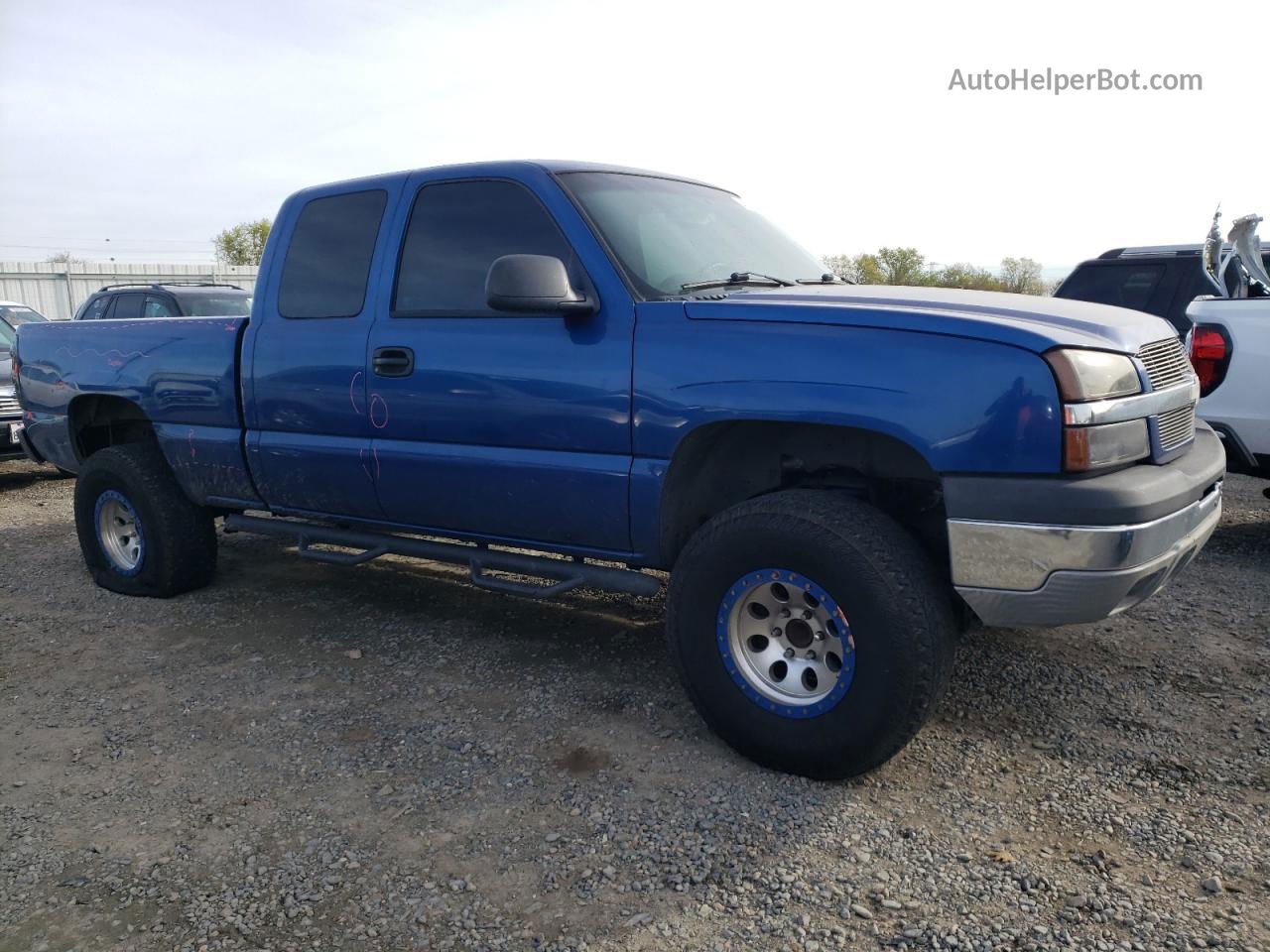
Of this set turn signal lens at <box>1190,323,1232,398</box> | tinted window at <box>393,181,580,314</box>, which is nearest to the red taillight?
turn signal lens at <box>1190,323,1232,398</box>

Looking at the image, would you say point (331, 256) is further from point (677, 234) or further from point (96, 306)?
point (96, 306)

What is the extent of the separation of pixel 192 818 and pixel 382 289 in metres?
2.16

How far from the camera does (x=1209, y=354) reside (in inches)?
219

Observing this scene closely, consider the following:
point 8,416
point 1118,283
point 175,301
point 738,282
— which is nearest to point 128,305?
point 175,301

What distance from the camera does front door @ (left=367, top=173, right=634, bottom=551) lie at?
11.5ft

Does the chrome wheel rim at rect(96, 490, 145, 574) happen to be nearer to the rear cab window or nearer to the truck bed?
the truck bed

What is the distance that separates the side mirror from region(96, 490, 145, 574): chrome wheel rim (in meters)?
3.15

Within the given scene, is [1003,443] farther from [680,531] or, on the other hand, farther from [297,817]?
[297,817]

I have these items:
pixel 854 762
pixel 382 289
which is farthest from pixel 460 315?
pixel 854 762

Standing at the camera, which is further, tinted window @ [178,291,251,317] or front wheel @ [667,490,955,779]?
tinted window @ [178,291,251,317]

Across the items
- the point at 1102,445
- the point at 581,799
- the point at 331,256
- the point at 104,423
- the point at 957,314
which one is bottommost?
the point at 581,799

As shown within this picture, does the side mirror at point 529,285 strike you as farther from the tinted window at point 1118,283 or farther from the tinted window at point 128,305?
the tinted window at point 128,305

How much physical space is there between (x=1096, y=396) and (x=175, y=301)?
1022 cm

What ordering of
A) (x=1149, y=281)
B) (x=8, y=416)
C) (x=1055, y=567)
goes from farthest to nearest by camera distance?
1. (x=8, y=416)
2. (x=1149, y=281)
3. (x=1055, y=567)
